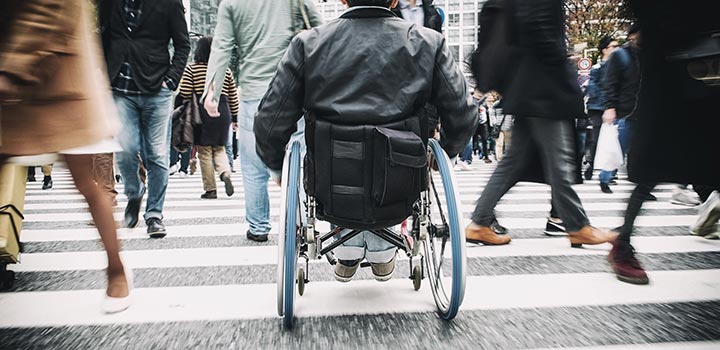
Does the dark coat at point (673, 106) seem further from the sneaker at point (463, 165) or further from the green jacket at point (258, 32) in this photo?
the sneaker at point (463, 165)

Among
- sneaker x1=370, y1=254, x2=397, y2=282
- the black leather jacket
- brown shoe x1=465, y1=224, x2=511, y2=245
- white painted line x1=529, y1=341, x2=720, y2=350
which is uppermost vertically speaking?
the black leather jacket

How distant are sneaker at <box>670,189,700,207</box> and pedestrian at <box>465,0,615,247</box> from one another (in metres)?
3.05

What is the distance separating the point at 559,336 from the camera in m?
2.17

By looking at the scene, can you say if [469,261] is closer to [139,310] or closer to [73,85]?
[139,310]

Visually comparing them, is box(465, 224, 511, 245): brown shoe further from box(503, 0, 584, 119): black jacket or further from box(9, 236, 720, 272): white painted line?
box(503, 0, 584, 119): black jacket

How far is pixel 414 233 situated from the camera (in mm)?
2424

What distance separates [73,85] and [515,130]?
9.24ft

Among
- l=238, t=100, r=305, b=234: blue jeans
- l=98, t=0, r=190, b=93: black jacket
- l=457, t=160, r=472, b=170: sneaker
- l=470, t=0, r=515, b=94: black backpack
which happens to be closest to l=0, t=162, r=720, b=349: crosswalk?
l=238, t=100, r=305, b=234: blue jeans

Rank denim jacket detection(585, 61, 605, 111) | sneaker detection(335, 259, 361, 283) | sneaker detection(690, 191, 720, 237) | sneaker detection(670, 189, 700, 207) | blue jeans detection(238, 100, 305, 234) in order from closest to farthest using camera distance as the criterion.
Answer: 1. sneaker detection(335, 259, 361, 283)
2. sneaker detection(690, 191, 720, 237)
3. blue jeans detection(238, 100, 305, 234)
4. sneaker detection(670, 189, 700, 207)
5. denim jacket detection(585, 61, 605, 111)

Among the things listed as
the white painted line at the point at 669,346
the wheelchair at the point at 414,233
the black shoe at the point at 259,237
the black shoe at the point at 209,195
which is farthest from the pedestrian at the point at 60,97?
the black shoe at the point at 209,195

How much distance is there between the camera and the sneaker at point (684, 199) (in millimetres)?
5914

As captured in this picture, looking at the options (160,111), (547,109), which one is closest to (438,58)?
(547,109)

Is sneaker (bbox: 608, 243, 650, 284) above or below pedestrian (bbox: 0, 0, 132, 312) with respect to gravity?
below

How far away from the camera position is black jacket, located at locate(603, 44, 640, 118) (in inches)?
Answer: 219
